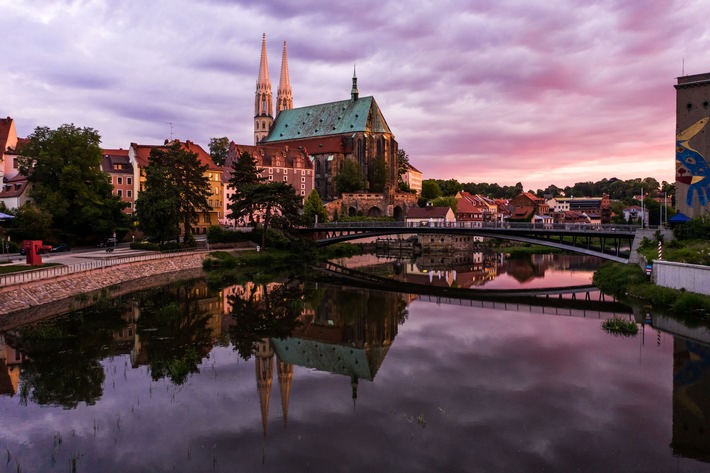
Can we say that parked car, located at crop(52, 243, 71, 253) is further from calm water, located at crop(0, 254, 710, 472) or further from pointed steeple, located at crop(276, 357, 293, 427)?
pointed steeple, located at crop(276, 357, 293, 427)

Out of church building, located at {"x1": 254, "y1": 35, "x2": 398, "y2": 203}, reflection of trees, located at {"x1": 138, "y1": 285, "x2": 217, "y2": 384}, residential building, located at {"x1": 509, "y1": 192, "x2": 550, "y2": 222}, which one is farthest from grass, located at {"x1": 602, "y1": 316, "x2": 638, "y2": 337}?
residential building, located at {"x1": 509, "y1": 192, "x2": 550, "y2": 222}

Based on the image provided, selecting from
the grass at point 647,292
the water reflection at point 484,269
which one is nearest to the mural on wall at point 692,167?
the grass at point 647,292

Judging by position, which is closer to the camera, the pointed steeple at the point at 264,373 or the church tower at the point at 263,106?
the pointed steeple at the point at 264,373

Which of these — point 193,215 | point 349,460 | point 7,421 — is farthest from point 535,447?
point 193,215

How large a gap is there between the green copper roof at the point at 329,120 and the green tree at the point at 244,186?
51.5 meters

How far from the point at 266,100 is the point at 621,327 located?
126440mm

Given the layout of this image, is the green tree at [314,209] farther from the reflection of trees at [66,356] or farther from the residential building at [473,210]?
the reflection of trees at [66,356]

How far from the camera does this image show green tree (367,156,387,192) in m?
109

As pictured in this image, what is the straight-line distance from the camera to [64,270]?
3734 centimetres

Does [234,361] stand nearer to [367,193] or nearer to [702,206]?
[702,206]

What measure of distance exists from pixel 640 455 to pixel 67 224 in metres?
58.7

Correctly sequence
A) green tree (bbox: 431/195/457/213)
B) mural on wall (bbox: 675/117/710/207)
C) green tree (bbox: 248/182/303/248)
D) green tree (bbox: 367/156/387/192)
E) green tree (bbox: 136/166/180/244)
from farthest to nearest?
green tree (bbox: 367/156/387/192) < green tree (bbox: 431/195/457/213) < green tree (bbox: 248/182/303/248) < green tree (bbox: 136/166/180/244) < mural on wall (bbox: 675/117/710/207)

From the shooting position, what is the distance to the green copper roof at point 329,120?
117 m

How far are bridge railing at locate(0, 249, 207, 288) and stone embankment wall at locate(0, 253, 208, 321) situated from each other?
0.28 meters
